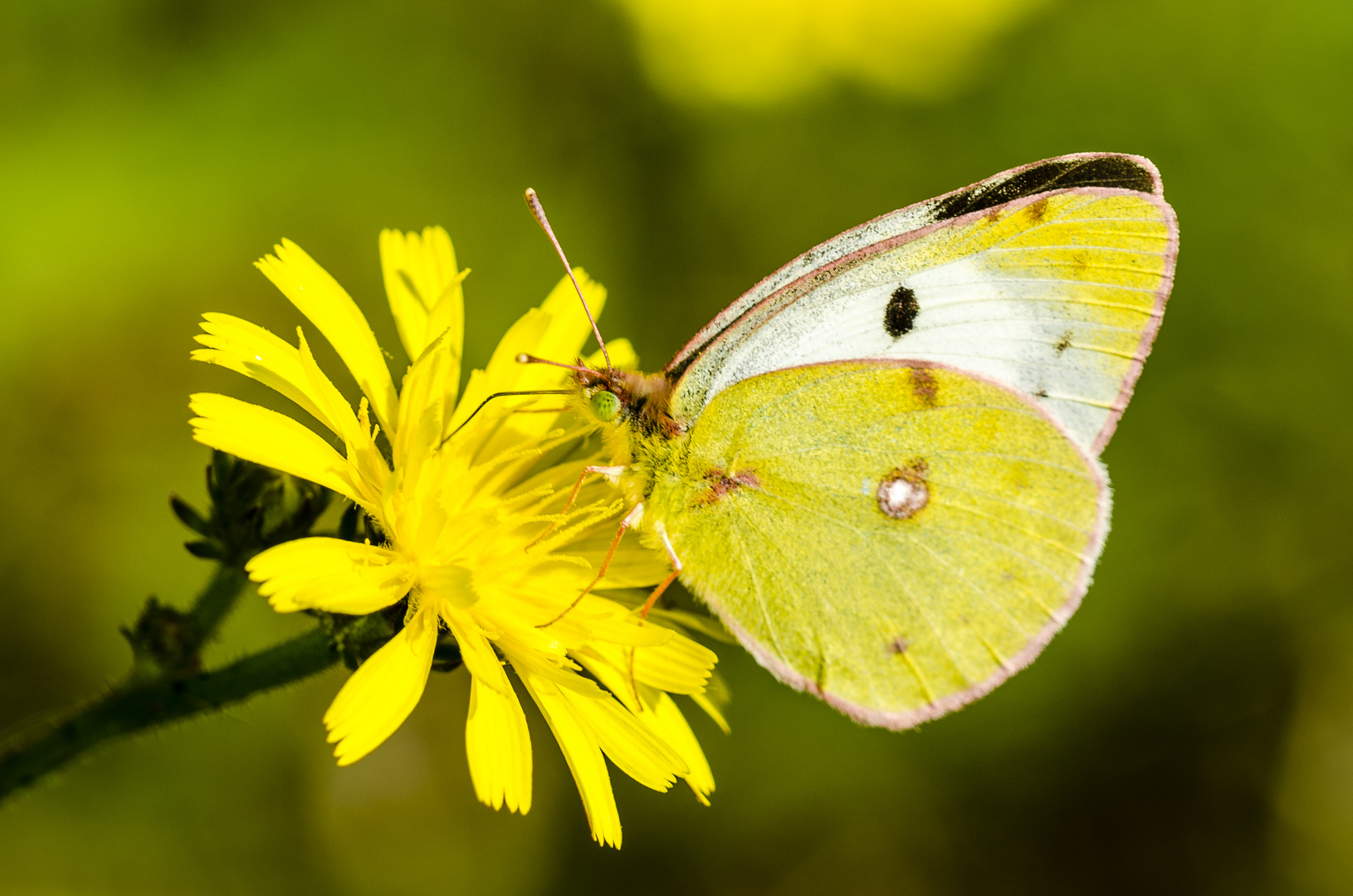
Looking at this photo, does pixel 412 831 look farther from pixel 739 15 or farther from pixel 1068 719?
pixel 739 15

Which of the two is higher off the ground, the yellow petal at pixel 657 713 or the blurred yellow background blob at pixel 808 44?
the blurred yellow background blob at pixel 808 44

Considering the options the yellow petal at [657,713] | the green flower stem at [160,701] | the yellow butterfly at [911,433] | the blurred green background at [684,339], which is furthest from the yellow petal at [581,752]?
the blurred green background at [684,339]

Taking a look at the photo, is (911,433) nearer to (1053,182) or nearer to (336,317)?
(1053,182)

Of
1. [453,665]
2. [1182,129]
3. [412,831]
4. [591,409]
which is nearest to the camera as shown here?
[453,665]

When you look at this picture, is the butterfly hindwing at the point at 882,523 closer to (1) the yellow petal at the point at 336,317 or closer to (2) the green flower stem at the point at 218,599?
(1) the yellow petal at the point at 336,317

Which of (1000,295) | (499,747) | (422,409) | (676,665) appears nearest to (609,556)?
(676,665)

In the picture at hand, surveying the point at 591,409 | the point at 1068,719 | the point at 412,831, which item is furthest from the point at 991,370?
the point at 412,831
